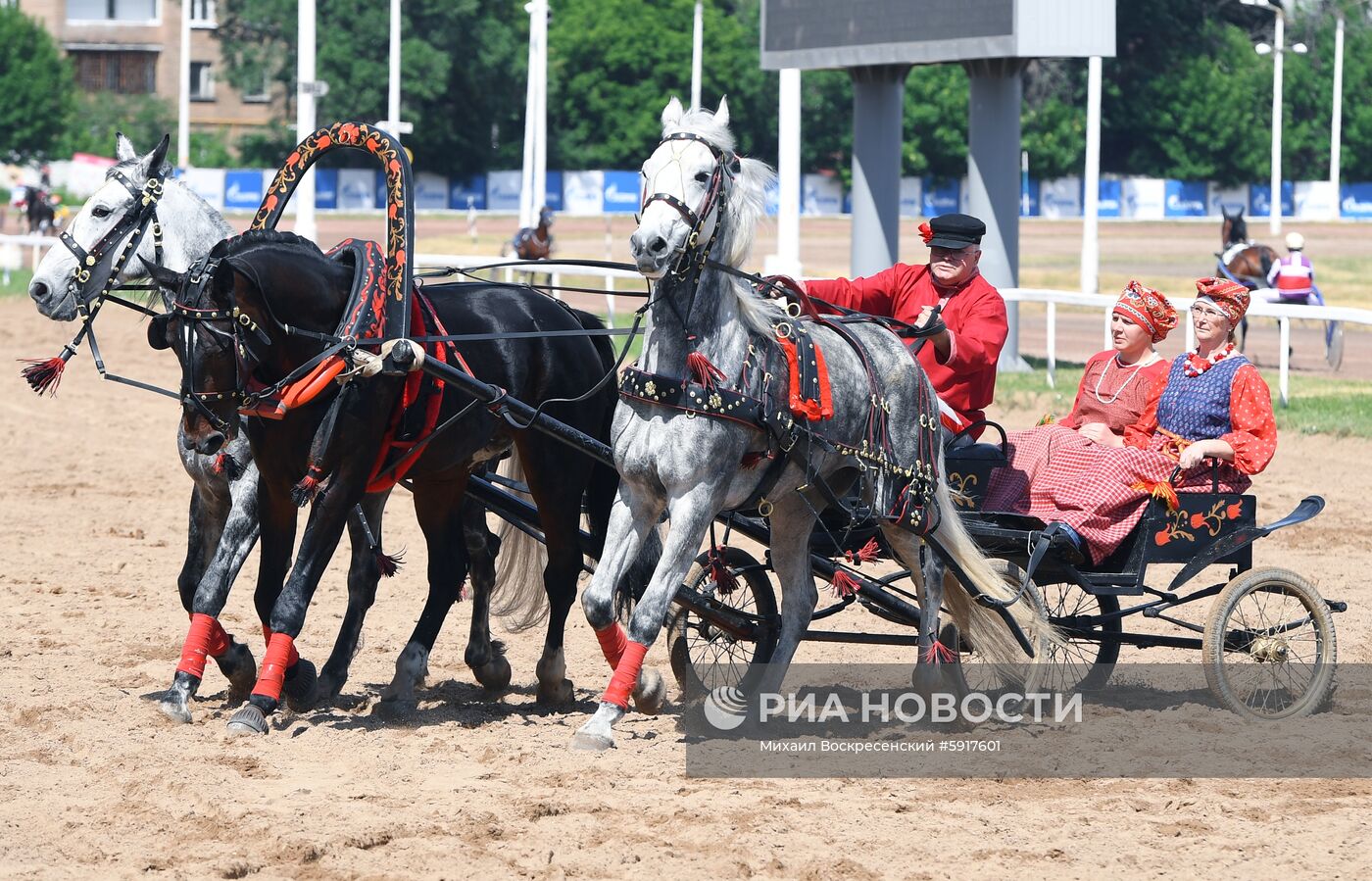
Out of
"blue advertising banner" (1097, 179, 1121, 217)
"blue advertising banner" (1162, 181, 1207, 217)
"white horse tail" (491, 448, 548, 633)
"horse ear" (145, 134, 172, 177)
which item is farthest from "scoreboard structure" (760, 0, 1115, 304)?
"blue advertising banner" (1162, 181, 1207, 217)

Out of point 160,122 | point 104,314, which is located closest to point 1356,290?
point 104,314

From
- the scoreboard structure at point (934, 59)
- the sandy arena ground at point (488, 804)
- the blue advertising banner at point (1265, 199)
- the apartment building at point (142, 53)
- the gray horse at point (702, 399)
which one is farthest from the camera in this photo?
the apartment building at point (142, 53)

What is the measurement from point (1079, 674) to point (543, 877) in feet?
11.3

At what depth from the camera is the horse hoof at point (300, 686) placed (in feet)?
22.3

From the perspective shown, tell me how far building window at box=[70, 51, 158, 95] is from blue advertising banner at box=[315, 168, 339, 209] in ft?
49.1

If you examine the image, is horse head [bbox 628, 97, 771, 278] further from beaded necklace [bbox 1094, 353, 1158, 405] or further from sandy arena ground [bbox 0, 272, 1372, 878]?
beaded necklace [bbox 1094, 353, 1158, 405]

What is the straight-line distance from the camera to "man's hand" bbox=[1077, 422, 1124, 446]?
7152 mm

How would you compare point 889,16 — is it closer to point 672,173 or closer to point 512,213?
point 672,173

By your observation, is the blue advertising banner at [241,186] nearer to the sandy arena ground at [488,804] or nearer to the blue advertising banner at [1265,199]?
the blue advertising banner at [1265,199]

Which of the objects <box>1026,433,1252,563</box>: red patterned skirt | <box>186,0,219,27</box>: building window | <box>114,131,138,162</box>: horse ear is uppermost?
<box>186,0,219,27</box>: building window

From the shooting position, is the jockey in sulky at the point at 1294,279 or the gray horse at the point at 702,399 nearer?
the gray horse at the point at 702,399

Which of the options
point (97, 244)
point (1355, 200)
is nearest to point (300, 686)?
point (97, 244)

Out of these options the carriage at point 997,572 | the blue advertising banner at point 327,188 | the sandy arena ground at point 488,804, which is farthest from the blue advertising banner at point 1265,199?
the carriage at point 997,572

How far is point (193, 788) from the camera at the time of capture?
18.6 feet
